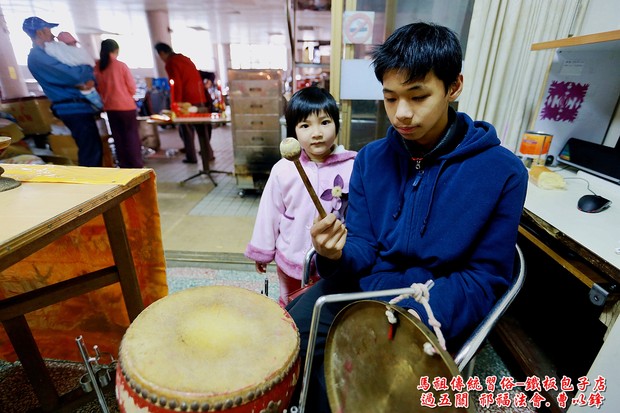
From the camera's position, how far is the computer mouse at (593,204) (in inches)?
60.1

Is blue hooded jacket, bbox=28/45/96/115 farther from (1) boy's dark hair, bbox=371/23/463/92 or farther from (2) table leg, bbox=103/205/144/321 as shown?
(1) boy's dark hair, bbox=371/23/463/92

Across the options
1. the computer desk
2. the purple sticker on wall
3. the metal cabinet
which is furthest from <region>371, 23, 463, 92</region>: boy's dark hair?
the metal cabinet

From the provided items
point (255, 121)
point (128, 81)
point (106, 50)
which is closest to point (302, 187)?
point (255, 121)

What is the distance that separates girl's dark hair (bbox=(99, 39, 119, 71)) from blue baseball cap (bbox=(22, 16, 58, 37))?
24.6 inches

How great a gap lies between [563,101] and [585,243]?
150 cm

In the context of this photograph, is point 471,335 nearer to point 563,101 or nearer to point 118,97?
point 563,101

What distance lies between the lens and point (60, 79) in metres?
3.94

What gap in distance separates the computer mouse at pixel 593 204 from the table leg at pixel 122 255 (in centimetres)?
226

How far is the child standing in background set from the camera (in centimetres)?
167

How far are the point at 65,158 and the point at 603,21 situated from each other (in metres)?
6.20

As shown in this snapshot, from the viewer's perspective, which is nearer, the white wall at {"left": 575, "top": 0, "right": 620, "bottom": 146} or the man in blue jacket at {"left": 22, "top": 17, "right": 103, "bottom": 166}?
the white wall at {"left": 575, "top": 0, "right": 620, "bottom": 146}

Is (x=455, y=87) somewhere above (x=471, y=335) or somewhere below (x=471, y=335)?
above

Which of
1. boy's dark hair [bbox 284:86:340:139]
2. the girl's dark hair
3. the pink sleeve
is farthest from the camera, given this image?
the pink sleeve

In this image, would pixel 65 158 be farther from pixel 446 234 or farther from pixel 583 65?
pixel 583 65
